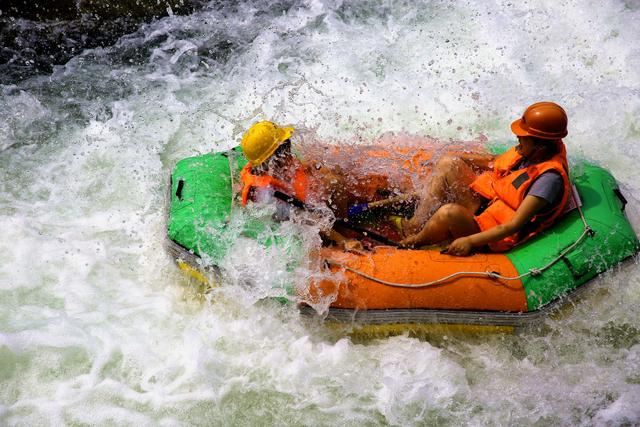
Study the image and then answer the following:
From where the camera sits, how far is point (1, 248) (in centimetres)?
488

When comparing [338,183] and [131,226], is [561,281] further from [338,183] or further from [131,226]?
[131,226]

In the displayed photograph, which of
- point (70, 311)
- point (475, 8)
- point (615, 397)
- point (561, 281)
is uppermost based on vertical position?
point (475, 8)

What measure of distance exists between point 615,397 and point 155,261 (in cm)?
343

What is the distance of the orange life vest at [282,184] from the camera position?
3.86 m

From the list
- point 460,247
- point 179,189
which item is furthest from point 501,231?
point 179,189

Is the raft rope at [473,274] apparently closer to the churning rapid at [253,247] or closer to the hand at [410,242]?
the churning rapid at [253,247]

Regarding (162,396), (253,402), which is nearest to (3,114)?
(162,396)

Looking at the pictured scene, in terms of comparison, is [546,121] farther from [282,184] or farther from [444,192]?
[282,184]

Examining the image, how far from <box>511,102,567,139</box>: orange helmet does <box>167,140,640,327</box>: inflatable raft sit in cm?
55

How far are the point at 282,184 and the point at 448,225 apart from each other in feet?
3.70

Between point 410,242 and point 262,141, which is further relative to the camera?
point 410,242

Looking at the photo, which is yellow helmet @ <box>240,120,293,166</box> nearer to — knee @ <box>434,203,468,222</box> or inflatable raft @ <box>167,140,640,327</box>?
inflatable raft @ <box>167,140,640,327</box>

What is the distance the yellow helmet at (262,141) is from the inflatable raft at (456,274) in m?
0.45

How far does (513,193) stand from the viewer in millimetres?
3896
